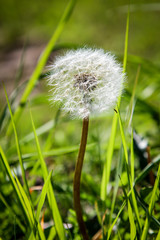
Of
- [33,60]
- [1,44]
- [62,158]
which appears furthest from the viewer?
[1,44]

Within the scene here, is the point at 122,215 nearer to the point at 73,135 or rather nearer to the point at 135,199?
the point at 135,199

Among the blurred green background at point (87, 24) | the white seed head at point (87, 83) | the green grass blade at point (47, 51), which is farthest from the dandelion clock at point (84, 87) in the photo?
the blurred green background at point (87, 24)

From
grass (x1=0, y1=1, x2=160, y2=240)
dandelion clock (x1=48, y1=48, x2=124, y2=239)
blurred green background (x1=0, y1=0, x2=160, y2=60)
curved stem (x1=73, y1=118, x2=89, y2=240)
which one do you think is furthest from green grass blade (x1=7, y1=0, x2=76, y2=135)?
blurred green background (x1=0, y1=0, x2=160, y2=60)

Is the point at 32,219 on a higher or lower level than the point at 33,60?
lower

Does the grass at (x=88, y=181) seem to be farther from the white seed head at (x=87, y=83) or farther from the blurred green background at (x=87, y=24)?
the blurred green background at (x=87, y=24)

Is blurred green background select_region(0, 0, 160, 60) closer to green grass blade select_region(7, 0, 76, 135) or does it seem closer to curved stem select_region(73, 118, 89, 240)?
green grass blade select_region(7, 0, 76, 135)

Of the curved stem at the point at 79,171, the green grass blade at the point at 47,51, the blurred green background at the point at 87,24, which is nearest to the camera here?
the curved stem at the point at 79,171

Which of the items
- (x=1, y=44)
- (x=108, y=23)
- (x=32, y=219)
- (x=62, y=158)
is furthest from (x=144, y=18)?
(x=32, y=219)
